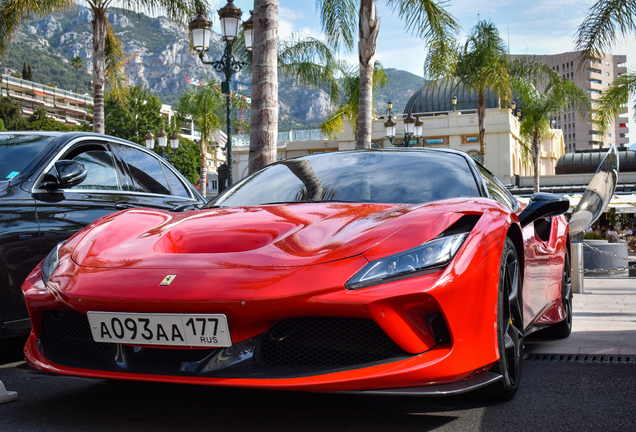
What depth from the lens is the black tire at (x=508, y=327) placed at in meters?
2.69

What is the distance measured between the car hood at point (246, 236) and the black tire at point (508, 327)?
49 centimetres

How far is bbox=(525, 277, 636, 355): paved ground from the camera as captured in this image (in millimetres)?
4504

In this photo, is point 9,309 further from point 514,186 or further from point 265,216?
point 514,186

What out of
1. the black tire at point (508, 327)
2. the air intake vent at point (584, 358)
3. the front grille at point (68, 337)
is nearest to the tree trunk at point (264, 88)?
the air intake vent at point (584, 358)

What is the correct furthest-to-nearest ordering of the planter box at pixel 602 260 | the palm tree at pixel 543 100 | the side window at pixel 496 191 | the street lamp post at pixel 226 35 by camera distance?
1. the palm tree at pixel 543 100
2. the planter box at pixel 602 260
3. the street lamp post at pixel 226 35
4. the side window at pixel 496 191

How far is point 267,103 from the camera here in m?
8.19

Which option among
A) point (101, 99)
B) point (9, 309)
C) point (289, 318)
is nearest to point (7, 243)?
point (9, 309)

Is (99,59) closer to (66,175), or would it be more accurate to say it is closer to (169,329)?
(66,175)

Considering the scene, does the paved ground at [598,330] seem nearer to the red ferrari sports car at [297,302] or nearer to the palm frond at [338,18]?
the red ferrari sports car at [297,302]

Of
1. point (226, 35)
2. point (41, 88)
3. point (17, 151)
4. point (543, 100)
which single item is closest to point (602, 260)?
point (226, 35)

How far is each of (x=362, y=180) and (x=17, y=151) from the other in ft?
8.38

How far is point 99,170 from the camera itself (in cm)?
486

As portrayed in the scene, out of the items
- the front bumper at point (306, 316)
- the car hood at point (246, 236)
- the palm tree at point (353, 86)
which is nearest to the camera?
the front bumper at point (306, 316)

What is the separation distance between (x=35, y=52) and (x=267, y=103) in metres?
193
